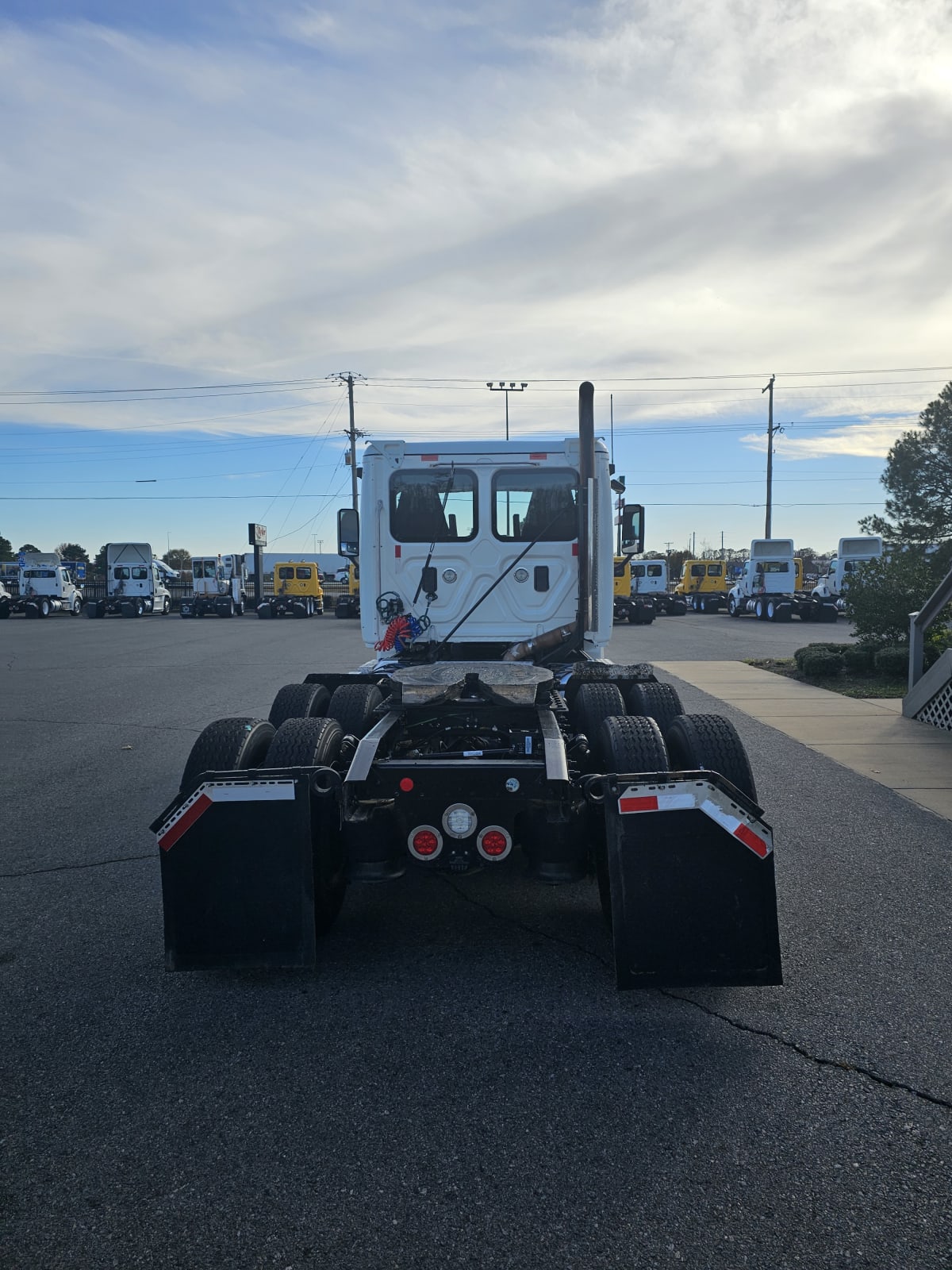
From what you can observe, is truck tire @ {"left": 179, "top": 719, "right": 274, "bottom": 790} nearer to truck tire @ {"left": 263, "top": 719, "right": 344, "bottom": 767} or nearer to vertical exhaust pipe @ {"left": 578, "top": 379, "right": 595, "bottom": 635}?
truck tire @ {"left": 263, "top": 719, "right": 344, "bottom": 767}

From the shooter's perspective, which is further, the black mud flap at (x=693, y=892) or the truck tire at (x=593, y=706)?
the truck tire at (x=593, y=706)

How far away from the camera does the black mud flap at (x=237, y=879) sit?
3787 millimetres

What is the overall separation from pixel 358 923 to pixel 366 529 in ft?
12.2

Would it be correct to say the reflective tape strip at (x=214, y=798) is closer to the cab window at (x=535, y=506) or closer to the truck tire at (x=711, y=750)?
the truck tire at (x=711, y=750)

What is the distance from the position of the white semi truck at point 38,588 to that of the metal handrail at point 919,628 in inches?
1589

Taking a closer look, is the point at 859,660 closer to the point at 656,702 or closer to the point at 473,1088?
the point at 656,702

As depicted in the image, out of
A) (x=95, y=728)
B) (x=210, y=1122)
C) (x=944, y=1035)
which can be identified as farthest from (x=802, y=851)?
(x=95, y=728)

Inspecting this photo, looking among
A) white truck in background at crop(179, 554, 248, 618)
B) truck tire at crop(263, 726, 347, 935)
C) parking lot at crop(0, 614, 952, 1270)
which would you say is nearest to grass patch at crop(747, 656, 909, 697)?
parking lot at crop(0, 614, 952, 1270)

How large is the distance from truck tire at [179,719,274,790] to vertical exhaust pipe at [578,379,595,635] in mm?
3097

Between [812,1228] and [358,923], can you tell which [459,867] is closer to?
[358,923]

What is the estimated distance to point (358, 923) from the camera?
461 centimetres

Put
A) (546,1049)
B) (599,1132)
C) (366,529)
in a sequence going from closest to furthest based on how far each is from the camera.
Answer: (599,1132), (546,1049), (366,529)

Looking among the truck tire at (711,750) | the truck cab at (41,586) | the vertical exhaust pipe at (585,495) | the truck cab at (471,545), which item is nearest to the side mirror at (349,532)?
the truck cab at (471,545)

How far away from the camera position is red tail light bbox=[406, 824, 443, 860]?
13.1 ft
